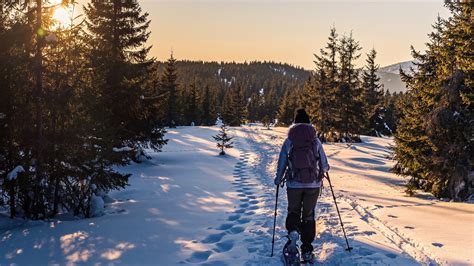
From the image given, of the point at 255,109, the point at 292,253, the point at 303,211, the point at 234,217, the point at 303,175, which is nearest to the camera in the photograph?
the point at 292,253

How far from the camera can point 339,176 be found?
52.6ft

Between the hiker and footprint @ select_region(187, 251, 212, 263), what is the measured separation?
1520 mm

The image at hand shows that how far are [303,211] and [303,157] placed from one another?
0.93 m

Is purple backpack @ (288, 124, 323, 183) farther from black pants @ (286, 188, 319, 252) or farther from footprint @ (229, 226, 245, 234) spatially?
footprint @ (229, 226, 245, 234)

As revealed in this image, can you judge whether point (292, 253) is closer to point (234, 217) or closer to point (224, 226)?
point (224, 226)

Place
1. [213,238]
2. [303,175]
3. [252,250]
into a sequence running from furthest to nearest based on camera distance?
A: 1. [213,238]
2. [252,250]
3. [303,175]

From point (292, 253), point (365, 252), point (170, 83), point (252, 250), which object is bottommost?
point (252, 250)

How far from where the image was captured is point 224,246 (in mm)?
6590

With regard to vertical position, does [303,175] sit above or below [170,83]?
below

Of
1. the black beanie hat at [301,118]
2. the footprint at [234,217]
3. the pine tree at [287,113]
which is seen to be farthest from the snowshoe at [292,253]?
the pine tree at [287,113]

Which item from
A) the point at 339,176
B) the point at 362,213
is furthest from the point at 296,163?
the point at 339,176

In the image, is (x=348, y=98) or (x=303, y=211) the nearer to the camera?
(x=303, y=211)

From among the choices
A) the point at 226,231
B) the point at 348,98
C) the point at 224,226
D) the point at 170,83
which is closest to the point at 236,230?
the point at 226,231

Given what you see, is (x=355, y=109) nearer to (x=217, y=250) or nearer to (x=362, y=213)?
(x=362, y=213)
